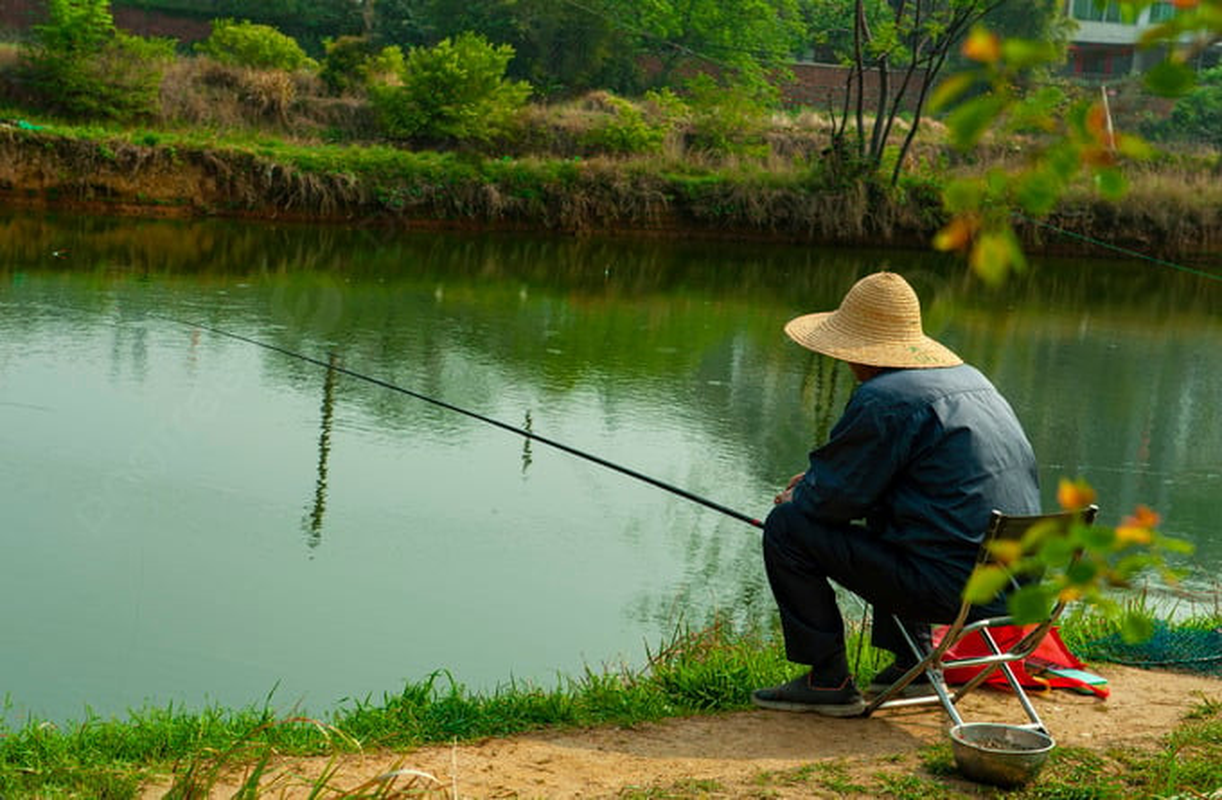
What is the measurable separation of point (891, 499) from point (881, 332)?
0.43 meters

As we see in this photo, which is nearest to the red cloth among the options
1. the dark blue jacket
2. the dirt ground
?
the dirt ground

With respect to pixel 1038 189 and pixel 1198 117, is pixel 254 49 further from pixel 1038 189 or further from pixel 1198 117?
pixel 1038 189

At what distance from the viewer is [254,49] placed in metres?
22.8

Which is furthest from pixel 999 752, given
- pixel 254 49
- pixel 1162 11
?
pixel 1162 11

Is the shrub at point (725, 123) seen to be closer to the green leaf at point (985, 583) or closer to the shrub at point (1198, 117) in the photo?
the shrub at point (1198, 117)

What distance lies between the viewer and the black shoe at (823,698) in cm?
354

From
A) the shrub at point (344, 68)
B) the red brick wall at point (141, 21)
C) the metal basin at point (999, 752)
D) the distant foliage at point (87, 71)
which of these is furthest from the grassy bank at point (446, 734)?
the red brick wall at point (141, 21)

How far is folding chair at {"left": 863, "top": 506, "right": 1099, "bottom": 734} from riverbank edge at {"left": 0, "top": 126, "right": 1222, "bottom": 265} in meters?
13.9

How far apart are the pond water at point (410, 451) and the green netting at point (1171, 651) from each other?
1293 millimetres

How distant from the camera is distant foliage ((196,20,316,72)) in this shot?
893 inches

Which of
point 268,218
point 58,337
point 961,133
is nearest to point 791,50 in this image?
point 268,218

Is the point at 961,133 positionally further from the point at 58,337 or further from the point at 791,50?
the point at 791,50

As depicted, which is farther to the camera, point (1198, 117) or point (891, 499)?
point (1198, 117)

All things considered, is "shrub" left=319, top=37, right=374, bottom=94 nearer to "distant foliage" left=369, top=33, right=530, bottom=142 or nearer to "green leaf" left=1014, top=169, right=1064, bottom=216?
"distant foliage" left=369, top=33, right=530, bottom=142
